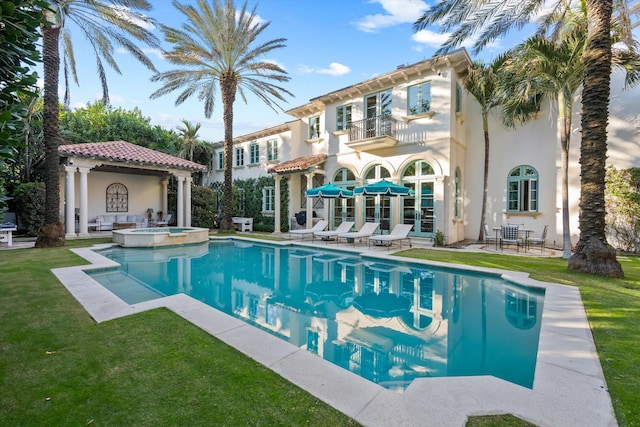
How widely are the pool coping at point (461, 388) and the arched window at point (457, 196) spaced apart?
36.2 feet

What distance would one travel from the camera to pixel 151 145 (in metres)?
27.7

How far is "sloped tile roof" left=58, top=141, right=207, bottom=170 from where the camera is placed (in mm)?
16359

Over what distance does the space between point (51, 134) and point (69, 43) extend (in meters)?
5.82

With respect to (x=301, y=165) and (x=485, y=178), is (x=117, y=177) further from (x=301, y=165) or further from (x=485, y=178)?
(x=485, y=178)

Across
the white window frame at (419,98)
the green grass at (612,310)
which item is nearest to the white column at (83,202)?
the green grass at (612,310)

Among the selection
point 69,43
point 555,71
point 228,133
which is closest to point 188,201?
point 228,133

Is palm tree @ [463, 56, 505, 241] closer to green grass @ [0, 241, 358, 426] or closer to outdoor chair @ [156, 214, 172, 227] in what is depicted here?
green grass @ [0, 241, 358, 426]

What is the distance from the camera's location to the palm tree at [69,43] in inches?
505

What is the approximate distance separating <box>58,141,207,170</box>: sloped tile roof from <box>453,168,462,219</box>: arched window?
1622 centimetres

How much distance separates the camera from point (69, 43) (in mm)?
15430

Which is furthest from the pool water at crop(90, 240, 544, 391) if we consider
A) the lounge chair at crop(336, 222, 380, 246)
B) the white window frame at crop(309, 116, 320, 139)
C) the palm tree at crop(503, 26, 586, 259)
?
the white window frame at crop(309, 116, 320, 139)

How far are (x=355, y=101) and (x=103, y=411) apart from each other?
18.0m

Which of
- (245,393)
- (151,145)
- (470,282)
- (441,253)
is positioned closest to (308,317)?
(245,393)

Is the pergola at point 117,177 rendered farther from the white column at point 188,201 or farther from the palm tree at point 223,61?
the palm tree at point 223,61
